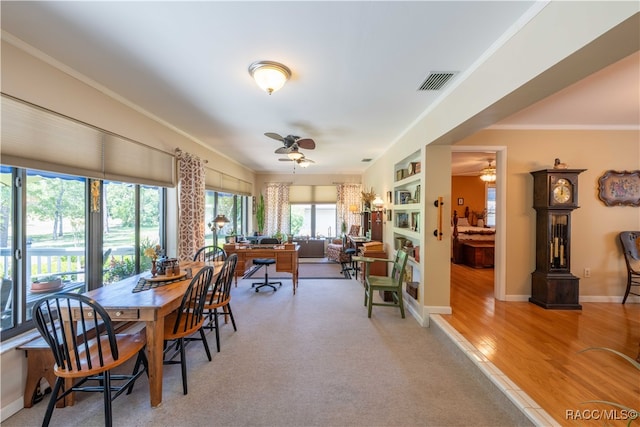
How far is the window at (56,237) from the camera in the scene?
2086mm

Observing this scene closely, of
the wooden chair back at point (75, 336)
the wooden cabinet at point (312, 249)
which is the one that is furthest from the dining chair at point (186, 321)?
the wooden cabinet at point (312, 249)

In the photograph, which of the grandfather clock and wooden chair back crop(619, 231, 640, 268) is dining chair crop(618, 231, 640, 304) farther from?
the grandfather clock

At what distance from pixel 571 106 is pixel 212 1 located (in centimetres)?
399

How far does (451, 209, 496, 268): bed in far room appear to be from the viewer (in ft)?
21.0

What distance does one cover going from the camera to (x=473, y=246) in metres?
6.47

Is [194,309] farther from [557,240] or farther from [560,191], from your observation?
[560,191]

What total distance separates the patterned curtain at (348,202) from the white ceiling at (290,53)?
500 centimetres

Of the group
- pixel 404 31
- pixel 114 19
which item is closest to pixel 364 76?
pixel 404 31

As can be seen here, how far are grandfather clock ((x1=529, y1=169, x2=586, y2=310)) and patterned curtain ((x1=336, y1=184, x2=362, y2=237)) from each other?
5241mm

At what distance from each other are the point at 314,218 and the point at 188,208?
17.3 ft

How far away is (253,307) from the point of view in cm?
410

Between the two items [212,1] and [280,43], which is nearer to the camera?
[212,1]

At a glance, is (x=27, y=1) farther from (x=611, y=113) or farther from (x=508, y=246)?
(x=611, y=113)

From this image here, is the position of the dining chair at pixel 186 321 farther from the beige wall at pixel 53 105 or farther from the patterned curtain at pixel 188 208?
the patterned curtain at pixel 188 208
